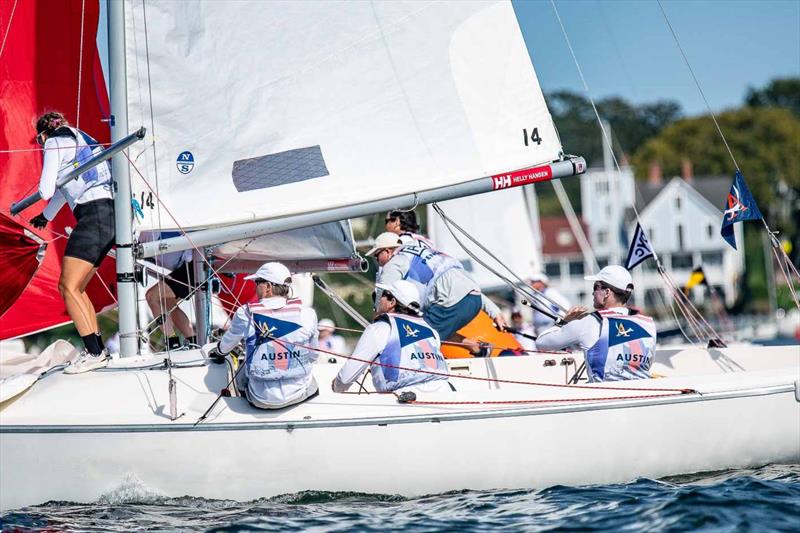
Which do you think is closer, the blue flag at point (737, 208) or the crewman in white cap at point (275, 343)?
the crewman in white cap at point (275, 343)

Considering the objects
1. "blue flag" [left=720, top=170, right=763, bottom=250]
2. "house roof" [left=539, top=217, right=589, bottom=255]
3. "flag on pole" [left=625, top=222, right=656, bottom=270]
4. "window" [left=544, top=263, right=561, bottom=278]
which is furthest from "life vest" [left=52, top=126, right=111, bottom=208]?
"window" [left=544, top=263, right=561, bottom=278]

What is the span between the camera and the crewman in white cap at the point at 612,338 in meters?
6.42

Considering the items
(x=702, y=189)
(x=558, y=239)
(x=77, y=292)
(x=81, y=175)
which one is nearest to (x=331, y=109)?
(x=81, y=175)

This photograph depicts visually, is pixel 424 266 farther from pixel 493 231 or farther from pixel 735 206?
pixel 493 231

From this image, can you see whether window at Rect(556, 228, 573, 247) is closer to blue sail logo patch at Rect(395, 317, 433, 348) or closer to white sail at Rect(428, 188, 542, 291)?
white sail at Rect(428, 188, 542, 291)

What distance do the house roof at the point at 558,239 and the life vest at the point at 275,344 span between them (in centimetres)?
5264

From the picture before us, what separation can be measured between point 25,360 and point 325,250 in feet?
7.60

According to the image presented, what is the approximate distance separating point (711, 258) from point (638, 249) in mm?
52334

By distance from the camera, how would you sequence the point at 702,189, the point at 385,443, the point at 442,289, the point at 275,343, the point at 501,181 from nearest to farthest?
the point at 385,443
the point at 275,343
the point at 501,181
the point at 442,289
the point at 702,189

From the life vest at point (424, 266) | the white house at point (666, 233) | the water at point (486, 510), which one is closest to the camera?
the water at point (486, 510)

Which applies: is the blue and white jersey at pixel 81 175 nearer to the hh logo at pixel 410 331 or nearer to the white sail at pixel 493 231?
the hh logo at pixel 410 331

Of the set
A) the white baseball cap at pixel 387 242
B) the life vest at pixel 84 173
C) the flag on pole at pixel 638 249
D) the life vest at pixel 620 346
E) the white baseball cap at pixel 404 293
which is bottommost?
the life vest at pixel 620 346

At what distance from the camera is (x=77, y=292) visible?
670 cm

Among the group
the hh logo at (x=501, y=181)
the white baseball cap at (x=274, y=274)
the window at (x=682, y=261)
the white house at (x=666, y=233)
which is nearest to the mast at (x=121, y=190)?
the white baseball cap at (x=274, y=274)
